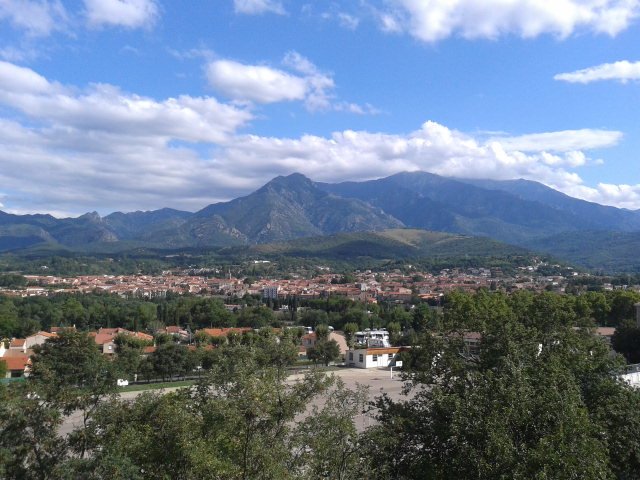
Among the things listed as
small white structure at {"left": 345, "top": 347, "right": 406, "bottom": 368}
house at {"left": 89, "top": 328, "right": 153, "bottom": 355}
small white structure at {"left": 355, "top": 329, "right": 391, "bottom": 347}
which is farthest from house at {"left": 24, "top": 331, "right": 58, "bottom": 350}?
small white structure at {"left": 355, "top": 329, "right": 391, "bottom": 347}

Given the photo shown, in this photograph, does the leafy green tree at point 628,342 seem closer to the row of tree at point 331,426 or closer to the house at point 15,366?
the row of tree at point 331,426

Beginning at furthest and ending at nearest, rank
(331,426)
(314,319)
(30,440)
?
(314,319), (30,440), (331,426)

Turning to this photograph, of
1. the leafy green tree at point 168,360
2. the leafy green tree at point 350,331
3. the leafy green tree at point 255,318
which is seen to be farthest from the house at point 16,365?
the leafy green tree at point 350,331

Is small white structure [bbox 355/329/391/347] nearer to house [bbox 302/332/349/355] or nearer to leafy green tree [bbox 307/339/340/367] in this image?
house [bbox 302/332/349/355]

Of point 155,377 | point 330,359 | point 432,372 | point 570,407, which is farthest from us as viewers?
point 330,359

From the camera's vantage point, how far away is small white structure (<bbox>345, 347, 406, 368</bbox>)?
3831 cm

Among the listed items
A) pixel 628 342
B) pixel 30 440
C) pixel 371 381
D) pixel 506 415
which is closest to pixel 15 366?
pixel 371 381

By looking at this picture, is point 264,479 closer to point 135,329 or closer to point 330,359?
point 330,359

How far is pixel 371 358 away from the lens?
126 ft

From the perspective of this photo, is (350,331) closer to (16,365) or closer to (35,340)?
(35,340)

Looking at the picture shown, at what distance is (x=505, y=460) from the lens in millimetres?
7527

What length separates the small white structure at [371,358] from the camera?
38.3 meters

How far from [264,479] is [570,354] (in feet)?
27.9

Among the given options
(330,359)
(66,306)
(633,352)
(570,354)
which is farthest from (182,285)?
(570,354)
